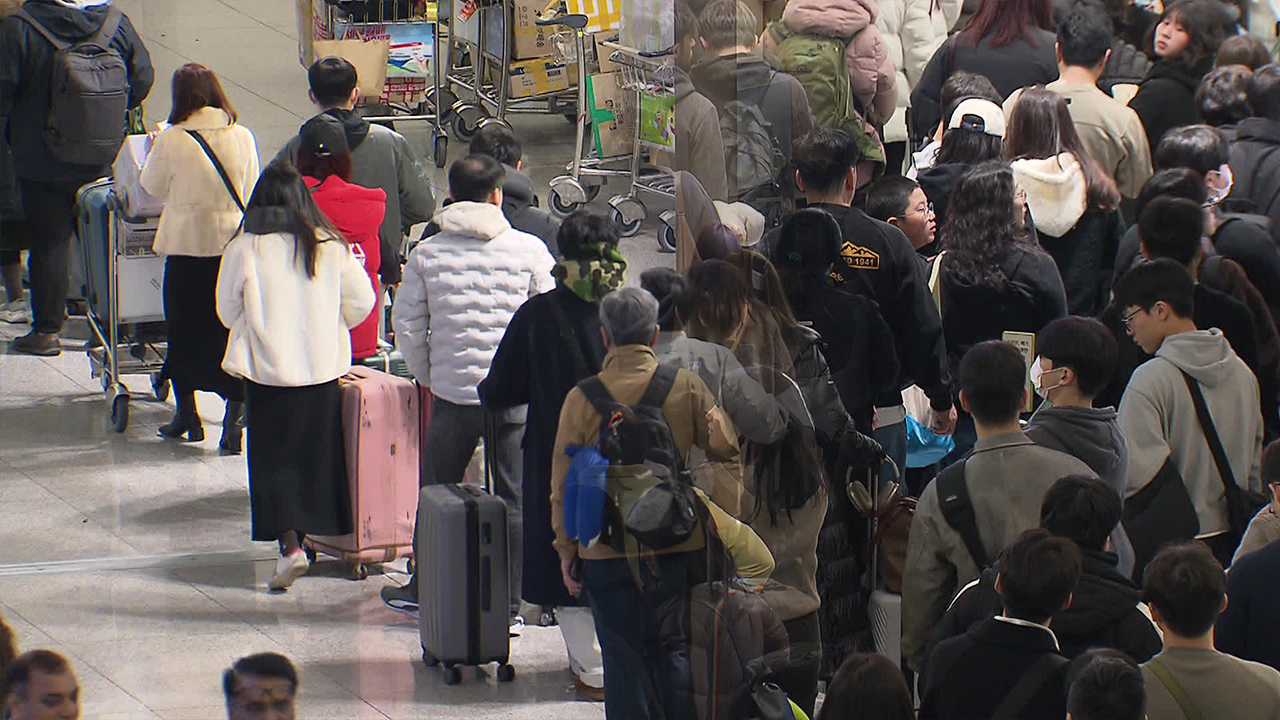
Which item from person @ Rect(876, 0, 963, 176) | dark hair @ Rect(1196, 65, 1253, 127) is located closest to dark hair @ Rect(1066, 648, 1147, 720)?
dark hair @ Rect(1196, 65, 1253, 127)

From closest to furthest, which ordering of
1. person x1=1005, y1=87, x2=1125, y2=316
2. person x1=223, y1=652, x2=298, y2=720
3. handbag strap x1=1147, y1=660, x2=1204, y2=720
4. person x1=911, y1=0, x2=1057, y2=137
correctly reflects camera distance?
person x1=223, y1=652, x2=298, y2=720 → handbag strap x1=1147, y1=660, x2=1204, y2=720 → person x1=1005, y1=87, x2=1125, y2=316 → person x1=911, y1=0, x2=1057, y2=137

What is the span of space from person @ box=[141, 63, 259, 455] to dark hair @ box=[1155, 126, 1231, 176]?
2889 millimetres

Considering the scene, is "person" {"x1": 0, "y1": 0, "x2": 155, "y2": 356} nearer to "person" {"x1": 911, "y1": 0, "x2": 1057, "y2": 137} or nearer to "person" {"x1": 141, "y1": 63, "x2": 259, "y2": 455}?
"person" {"x1": 141, "y1": 63, "x2": 259, "y2": 455}

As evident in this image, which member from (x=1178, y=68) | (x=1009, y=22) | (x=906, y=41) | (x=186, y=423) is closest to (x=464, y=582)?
(x=186, y=423)

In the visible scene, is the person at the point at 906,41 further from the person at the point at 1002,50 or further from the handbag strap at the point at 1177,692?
the handbag strap at the point at 1177,692

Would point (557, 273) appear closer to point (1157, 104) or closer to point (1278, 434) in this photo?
point (1278, 434)

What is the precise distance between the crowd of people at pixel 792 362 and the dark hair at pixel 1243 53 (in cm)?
2

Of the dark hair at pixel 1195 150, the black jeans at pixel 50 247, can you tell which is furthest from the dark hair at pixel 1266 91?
the black jeans at pixel 50 247

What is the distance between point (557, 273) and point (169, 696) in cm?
113

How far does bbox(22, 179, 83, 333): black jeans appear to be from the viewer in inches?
151

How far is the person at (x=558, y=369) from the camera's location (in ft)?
9.68

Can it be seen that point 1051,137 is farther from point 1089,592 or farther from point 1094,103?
point 1089,592

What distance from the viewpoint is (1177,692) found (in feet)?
10.5

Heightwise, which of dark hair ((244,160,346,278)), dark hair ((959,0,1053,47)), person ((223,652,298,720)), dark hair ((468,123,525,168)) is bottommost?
person ((223,652,298,720))
